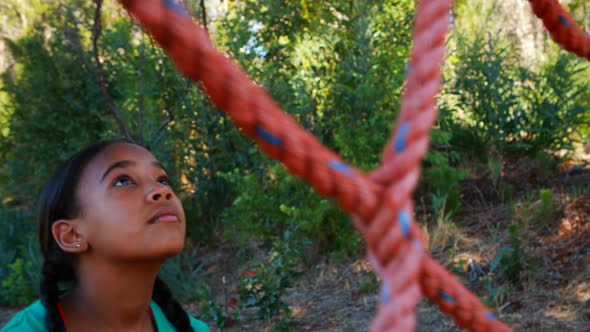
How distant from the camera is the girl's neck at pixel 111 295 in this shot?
1.44m

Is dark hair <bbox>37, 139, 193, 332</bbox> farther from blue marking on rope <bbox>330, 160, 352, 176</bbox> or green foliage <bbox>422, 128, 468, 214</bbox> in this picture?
green foliage <bbox>422, 128, 468, 214</bbox>

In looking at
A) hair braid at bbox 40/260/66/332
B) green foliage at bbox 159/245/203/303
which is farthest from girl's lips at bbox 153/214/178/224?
green foliage at bbox 159/245/203/303

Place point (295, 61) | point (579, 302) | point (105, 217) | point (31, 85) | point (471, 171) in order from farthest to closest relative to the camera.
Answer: point (31, 85), point (471, 171), point (295, 61), point (579, 302), point (105, 217)

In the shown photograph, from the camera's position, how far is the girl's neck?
1.44 m

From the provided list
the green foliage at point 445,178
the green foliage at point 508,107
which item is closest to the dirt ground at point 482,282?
the green foliage at point 445,178

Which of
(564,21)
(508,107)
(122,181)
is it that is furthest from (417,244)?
(508,107)

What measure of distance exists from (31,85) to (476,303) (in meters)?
4.74

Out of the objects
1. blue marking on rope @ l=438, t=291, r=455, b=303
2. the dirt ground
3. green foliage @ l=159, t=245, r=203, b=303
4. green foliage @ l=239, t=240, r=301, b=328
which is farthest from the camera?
green foliage @ l=159, t=245, r=203, b=303

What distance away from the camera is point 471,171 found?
170 inches

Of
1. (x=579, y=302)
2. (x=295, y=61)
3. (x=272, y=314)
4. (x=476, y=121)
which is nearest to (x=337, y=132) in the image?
(x=295, y=61)

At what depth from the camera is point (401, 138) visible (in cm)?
54

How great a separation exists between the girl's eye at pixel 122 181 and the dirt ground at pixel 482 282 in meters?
1.60

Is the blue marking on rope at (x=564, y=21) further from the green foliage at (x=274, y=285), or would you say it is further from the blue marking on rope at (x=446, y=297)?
the green foliage at (x=274, y=285)

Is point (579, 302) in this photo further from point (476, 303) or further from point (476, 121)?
point (476, 303)
